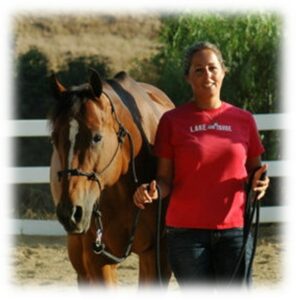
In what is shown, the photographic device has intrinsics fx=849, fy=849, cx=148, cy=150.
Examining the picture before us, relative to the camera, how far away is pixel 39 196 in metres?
9.12

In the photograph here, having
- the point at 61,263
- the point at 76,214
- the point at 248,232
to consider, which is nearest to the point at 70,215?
the point at 76,214

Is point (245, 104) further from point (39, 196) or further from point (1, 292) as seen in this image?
point (1, 292)

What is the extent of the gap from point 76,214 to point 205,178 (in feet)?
1.98

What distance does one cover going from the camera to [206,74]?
3.81 m

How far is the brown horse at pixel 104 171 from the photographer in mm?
3908

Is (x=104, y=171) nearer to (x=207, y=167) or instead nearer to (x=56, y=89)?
(x=56, y=89)

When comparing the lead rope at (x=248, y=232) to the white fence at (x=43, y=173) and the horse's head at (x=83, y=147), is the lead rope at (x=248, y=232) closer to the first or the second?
the horse's head at (x=83, y=147)

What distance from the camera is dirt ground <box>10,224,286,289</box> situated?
6.67 metres

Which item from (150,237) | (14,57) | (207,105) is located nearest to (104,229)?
(150,237)

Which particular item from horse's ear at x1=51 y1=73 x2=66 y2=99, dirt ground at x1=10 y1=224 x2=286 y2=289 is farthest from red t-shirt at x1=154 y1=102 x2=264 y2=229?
dirt ground at x1=10 y1=224 x2=286 y2=289

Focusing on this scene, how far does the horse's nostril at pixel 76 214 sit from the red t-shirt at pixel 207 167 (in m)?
0.40

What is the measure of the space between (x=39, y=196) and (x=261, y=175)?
5563mm

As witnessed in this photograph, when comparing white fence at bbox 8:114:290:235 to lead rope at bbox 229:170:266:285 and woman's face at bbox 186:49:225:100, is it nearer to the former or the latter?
lead rope at bbox 229:170:266:285

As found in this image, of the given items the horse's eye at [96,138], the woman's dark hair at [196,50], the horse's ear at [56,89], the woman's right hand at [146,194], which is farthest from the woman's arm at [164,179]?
the horse's ear at [56,89]
